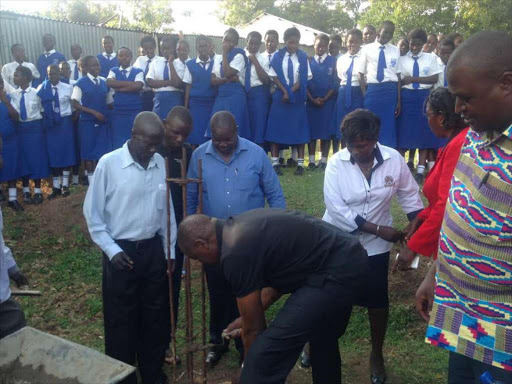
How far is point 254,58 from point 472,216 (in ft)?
23.3

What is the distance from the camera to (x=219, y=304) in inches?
177

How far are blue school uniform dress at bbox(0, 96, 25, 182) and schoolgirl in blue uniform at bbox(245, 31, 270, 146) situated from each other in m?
3.72

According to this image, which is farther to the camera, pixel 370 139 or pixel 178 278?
pixel 178 278

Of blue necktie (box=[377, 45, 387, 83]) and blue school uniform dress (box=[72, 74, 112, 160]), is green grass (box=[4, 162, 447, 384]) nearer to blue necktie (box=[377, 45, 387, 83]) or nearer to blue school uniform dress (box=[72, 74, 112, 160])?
blue school uniform dress (box=[72, 74, 112, 160])

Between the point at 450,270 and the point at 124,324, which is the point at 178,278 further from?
the point at 450,270

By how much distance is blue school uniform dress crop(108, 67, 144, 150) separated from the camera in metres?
8.69

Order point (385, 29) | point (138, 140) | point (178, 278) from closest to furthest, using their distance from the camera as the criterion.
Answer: point (138, 140) → point (178, 278) → point (385, 29)

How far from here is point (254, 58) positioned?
8797mm

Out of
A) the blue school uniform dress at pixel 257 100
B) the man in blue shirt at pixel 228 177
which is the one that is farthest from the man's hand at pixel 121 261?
the blue school uniform dress at pixel 257 100

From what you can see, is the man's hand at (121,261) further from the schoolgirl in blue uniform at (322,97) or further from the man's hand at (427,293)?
the schoolgirl in blue uniform at (322,97)

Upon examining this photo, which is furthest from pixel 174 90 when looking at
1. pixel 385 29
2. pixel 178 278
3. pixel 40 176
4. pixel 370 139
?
pixel 370 139

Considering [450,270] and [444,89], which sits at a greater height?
[444,89]

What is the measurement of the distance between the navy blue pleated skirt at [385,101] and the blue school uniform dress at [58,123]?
4.85 m

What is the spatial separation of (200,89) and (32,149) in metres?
2.84
